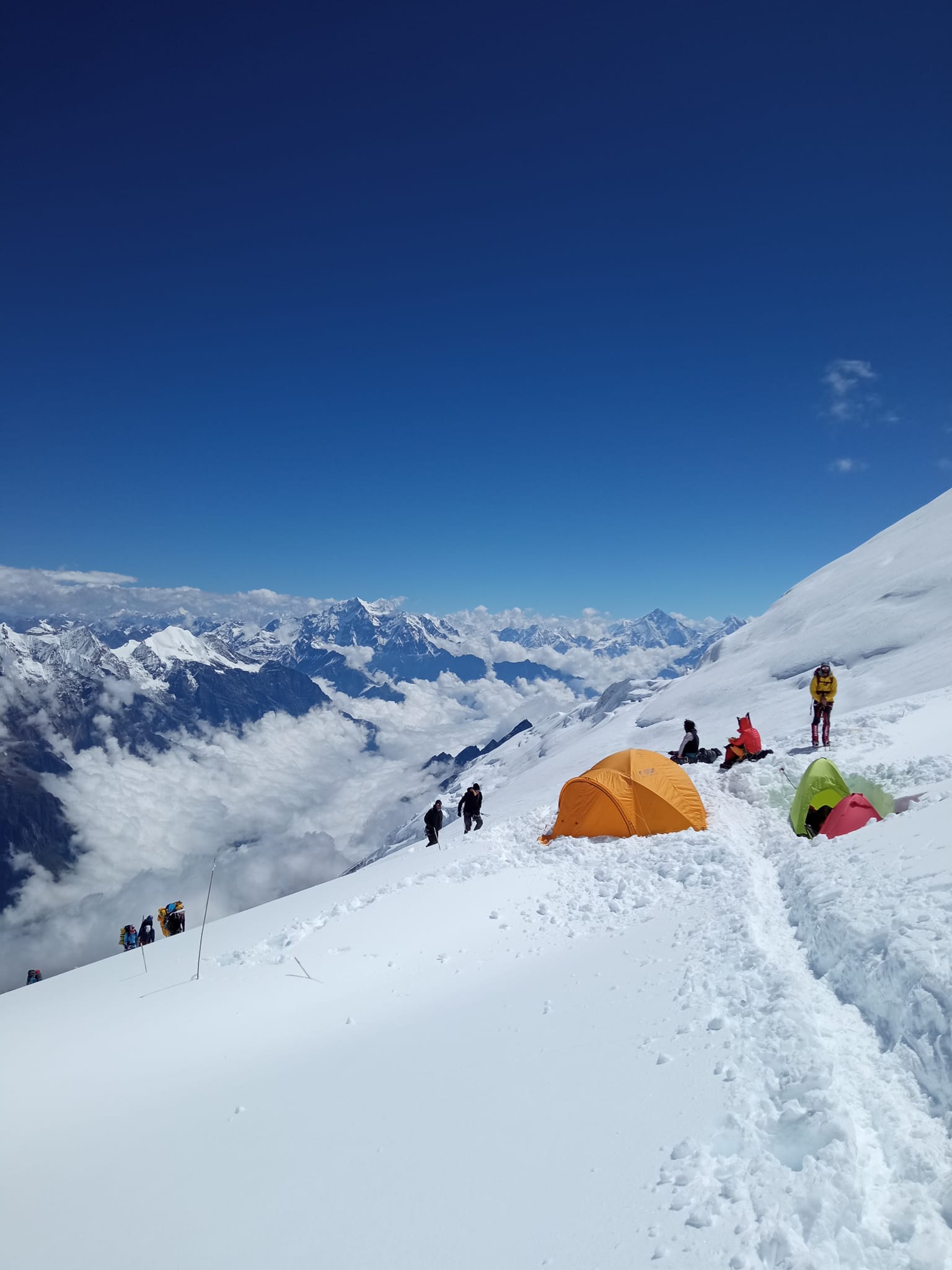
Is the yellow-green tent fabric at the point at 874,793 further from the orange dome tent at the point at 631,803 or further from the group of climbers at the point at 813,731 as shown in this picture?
the orange dome tent at the point at 631,803

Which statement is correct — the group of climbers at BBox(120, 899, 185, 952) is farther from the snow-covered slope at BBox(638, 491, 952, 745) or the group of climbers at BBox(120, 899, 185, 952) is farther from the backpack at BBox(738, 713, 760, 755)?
the snow-covered slope at BBox(638, 491, 952, 745)

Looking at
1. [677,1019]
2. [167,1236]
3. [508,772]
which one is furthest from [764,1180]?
[508,772]

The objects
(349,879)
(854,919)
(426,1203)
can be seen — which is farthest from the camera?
(349,879)

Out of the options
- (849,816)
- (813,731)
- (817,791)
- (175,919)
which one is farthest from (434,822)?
(813,731)

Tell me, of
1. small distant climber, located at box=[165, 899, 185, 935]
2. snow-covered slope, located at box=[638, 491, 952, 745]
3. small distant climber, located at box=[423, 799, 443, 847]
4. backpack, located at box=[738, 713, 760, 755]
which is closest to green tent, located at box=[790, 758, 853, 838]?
backpack, located at box=[738, 713, 760, 755]

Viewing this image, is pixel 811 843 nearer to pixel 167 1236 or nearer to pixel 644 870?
pixel 644 870

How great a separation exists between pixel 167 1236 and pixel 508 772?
113882 millimetres

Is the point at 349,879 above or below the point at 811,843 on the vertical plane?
below

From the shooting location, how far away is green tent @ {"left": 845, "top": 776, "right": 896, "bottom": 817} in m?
14.8

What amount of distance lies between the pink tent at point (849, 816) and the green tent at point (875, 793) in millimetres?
961

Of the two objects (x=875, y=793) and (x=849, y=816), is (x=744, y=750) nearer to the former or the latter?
(x=875, y=793)

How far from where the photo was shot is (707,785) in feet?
64.5

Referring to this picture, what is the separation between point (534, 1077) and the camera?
21.9ft

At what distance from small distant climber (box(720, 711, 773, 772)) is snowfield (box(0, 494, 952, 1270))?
7.20 m
